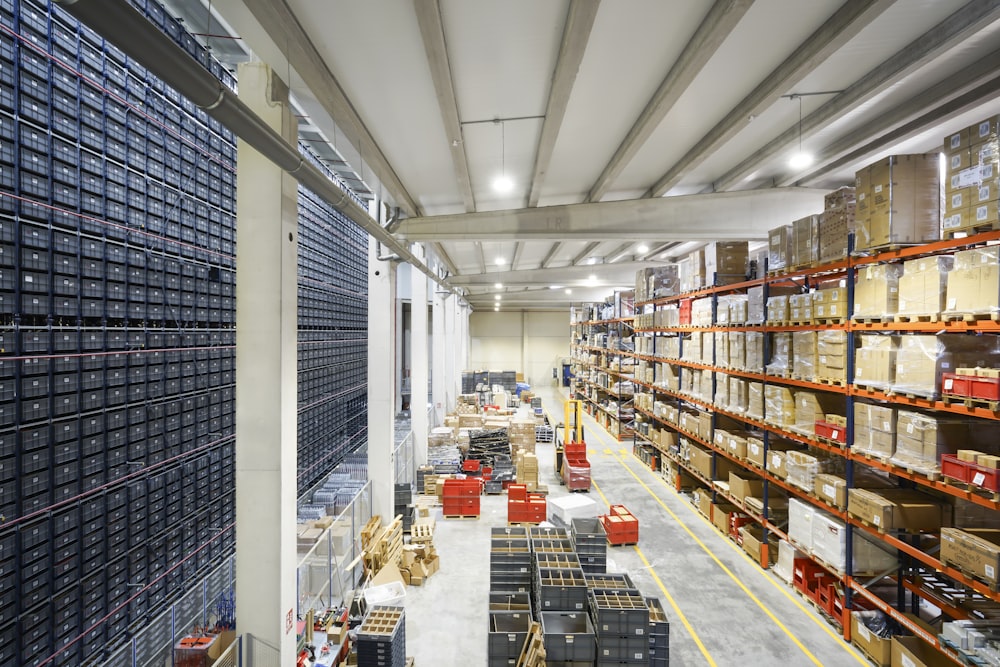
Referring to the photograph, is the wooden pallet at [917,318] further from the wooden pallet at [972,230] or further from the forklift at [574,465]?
the forklift at [574,465]

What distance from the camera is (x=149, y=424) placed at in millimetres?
5961

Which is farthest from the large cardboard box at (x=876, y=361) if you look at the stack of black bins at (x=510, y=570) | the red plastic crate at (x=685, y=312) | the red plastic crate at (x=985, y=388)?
the red plastic crate at (x=685, y=312)

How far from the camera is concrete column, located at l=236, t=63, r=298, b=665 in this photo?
4.66m

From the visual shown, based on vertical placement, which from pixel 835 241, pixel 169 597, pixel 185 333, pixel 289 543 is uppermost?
pixel 835 241

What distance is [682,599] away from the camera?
7387mm

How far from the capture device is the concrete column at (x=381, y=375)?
902 centimetres

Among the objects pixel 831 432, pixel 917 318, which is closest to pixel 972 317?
pixel 917 318

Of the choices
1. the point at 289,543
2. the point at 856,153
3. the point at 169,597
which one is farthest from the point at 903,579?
the point at 169,597

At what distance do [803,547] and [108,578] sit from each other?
8.93m

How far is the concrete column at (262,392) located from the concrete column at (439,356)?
41.0 feet

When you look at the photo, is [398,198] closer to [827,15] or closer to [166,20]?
[166,20]

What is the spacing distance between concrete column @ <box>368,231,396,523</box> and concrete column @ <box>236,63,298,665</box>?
424 cm

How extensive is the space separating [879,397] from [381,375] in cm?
745

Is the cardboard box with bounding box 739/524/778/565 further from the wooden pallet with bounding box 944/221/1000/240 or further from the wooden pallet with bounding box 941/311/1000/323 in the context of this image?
the wooden pallet with bounding box 944/221/1000/240
